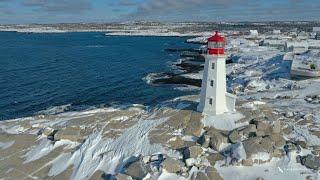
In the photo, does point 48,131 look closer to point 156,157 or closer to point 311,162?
point 156,157

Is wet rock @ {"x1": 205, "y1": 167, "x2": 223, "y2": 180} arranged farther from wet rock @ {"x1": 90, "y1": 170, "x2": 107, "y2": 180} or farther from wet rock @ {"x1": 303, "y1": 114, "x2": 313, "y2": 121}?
wet rock @ {"x1": 303, "y1": 114, "x2": 313, "y2": 121}

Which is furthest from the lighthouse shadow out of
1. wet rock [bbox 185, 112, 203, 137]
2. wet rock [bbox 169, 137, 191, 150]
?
wet rock [bbox 169, 137, 191, 150]

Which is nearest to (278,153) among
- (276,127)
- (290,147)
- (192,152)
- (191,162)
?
(290,147)

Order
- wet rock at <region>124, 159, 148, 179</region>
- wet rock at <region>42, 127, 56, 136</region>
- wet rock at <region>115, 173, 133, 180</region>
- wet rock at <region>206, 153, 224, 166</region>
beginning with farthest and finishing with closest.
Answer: wet rock at <region>42, 127, 56, 136</region>
wet rock at <region>206, 153, 224, 166</region>
wet rock at <region>124, 159, 148, 179</region>
wet rock at <region>115, 173, 133, 180</region>

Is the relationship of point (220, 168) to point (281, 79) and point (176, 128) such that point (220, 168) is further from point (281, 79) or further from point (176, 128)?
point (281, 79)

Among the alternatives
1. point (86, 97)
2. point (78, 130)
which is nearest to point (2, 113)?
point (86, 97)

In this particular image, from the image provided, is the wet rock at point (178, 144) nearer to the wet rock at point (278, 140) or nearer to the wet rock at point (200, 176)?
the wet rock at point (200, 176)
